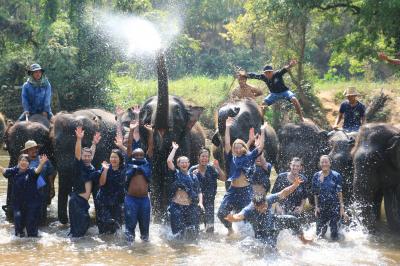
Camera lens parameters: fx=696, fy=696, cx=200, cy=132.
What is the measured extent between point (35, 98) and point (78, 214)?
2.90m

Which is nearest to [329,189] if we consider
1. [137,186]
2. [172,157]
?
[172,157]

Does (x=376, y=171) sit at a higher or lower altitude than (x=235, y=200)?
higher

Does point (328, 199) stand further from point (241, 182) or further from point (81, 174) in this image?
point (81, 174)

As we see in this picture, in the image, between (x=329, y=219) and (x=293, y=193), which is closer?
(x=329, y=219)

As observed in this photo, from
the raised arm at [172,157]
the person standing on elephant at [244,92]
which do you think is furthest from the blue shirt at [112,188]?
the person standing on elephant at [244,92]

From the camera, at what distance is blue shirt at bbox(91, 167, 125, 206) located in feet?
33.3

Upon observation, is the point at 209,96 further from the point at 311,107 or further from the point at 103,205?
Result: the point at 103,205

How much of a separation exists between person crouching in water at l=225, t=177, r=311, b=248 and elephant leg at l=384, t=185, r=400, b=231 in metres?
2.28

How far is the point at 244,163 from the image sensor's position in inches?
393

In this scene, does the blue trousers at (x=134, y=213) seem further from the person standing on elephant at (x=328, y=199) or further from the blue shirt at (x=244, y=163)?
the person standing on elephant at (x=328, y=199)

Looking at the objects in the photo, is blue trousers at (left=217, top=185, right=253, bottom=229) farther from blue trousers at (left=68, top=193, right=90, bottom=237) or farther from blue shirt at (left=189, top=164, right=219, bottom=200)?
blue trousers at (left=68, top=193, right=90, bottom=237)

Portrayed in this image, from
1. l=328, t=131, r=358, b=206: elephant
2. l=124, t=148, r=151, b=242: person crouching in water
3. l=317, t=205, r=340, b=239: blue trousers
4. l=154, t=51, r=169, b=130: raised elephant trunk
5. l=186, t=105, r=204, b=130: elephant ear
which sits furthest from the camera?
l=186, t=105, r=204, b=130: elephant ear

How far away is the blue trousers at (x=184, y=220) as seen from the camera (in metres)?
10.0

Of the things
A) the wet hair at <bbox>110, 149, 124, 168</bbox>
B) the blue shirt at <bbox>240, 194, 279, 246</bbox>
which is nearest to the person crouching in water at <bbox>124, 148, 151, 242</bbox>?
the wet hair at <bbox>110, 149, 124, 168</bbox>
